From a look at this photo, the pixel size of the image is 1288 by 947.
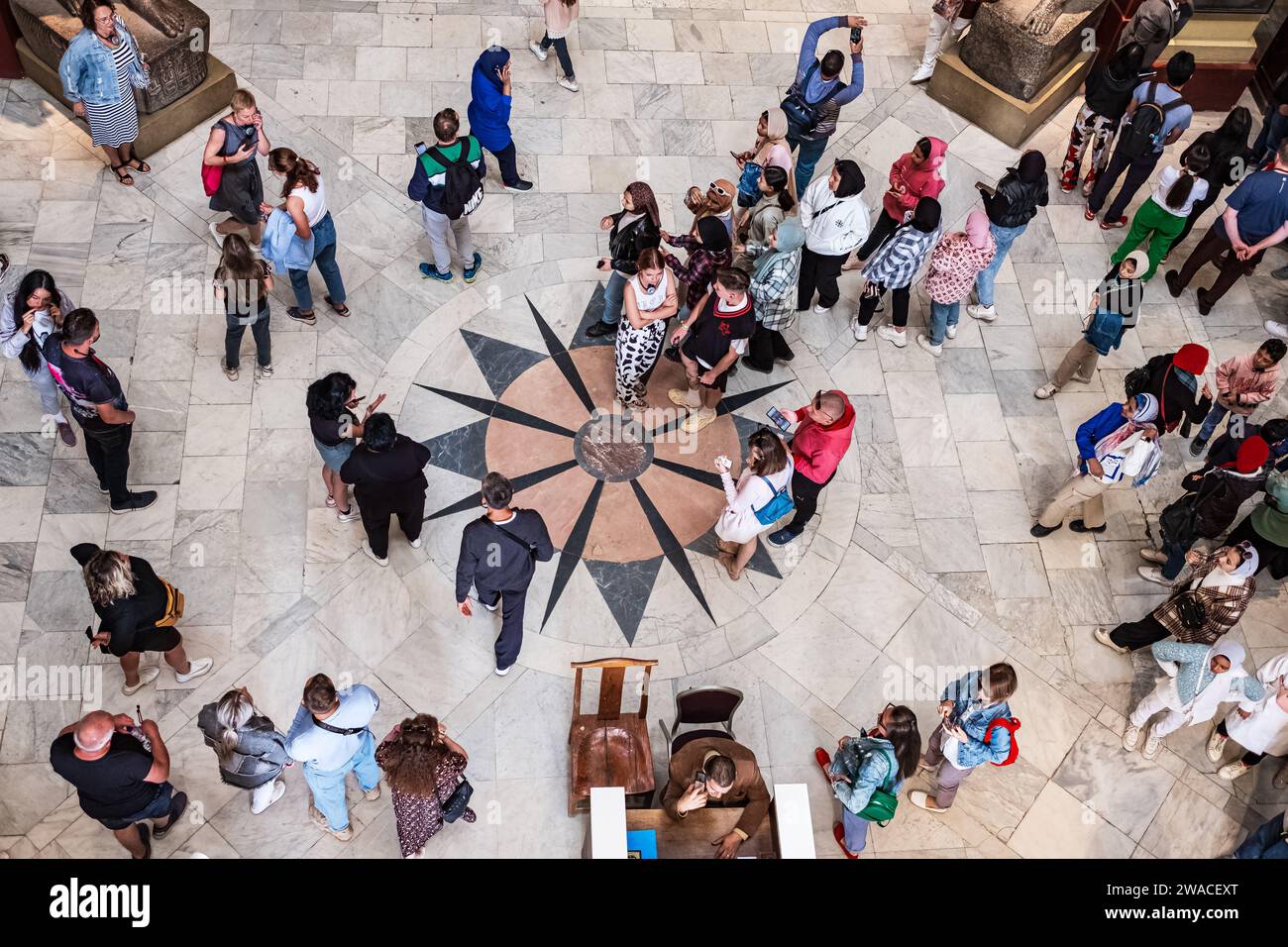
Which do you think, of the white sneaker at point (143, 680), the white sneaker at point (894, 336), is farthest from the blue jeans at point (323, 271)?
the white sneaker at point (894, 336)

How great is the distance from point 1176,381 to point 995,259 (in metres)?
2.37

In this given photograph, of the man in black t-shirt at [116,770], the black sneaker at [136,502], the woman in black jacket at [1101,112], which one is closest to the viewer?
the man in black t-shirt at [116,770]

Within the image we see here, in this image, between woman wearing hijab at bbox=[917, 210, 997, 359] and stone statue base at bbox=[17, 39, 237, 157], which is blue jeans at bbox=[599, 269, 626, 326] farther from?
stone statue base at bbox=[17, 39, 237, 157]

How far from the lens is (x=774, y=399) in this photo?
9570 millimetres

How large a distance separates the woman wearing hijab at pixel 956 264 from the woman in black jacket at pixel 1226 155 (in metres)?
2.19

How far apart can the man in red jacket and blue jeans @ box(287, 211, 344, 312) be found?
3951 millimetres

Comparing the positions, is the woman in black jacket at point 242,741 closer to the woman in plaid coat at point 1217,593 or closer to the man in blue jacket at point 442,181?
the man in blue jacket at point 442,181

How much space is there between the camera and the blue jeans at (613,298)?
929 cm

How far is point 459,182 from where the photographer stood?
29.1 feet

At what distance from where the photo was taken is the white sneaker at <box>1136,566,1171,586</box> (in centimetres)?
885

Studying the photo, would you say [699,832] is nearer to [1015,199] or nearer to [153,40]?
[1015,199]

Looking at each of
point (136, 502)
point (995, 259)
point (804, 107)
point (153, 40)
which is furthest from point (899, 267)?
point (153, 40)

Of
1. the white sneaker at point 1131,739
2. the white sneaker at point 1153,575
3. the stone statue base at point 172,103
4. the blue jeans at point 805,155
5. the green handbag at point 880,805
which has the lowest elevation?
the white sneaker at point 1131,739

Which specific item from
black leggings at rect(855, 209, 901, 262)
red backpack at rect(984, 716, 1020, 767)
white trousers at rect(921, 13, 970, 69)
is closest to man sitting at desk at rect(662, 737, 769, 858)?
red backpack at rect(984, 716, 1020, 767)
